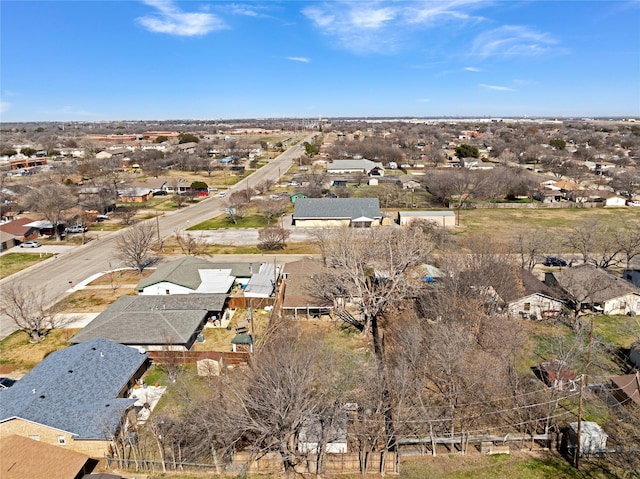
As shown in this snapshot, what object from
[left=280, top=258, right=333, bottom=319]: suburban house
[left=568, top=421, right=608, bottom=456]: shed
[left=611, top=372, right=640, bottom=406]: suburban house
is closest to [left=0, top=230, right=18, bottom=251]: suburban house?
[left=280, top=258, right=333, bottom=319]: suburban house

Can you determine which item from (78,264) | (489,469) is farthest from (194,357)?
(78,264)

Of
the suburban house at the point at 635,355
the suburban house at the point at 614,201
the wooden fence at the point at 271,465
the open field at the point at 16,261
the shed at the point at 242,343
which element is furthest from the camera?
the suburban house at the point at 614,201

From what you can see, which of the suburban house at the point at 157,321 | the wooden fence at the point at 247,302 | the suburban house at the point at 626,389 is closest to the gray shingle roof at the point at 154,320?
the suburban house at the point at 157,321

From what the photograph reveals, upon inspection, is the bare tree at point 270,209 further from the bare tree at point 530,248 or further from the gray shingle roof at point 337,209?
the bare tree at point 530,248

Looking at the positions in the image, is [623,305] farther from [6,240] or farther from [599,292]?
[6,240]

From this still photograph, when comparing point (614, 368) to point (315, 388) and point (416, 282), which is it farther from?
point (315, 388)

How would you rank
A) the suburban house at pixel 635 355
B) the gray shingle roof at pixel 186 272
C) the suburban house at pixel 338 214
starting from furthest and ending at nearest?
the suburban house at pixel 338 214, the gray shingle roof at pixel 186 272, the suburban house at pixel 635 355

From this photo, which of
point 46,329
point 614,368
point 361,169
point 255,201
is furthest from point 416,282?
point 361,169
